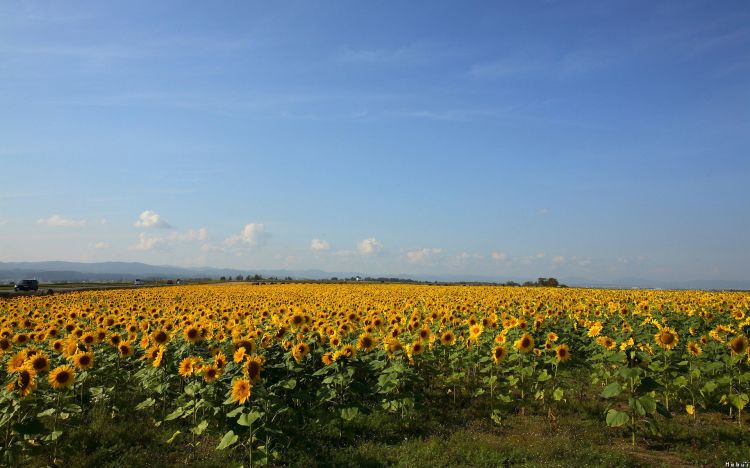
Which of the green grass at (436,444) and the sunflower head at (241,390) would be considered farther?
the green grass at (436,444)

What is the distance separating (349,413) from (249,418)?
2.04m

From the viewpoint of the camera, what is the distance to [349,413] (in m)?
8.61

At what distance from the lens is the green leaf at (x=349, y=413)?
8.55 metres

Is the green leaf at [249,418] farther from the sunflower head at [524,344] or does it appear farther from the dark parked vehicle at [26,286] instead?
the dark parked vehicle at [26,286]

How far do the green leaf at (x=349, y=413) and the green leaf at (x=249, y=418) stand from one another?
1801 mm

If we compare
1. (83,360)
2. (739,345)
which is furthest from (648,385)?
(83,360)

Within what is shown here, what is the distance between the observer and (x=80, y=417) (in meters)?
9.45

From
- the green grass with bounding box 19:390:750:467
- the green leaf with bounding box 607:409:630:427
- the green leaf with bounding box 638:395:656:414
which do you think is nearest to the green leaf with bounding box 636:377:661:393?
the green leaf with bounding box 638:395:656:414

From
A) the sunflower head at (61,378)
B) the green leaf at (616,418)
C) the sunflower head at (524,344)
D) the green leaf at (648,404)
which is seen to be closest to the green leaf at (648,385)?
the green leaf at (648,404)

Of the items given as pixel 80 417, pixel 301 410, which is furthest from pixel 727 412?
pixel 80 417

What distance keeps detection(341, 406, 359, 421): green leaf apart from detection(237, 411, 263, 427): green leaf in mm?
1801

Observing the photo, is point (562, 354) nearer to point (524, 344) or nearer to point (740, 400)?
point (524, 344)

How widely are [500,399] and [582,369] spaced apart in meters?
4.57

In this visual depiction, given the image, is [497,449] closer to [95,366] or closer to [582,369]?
[582,369]
